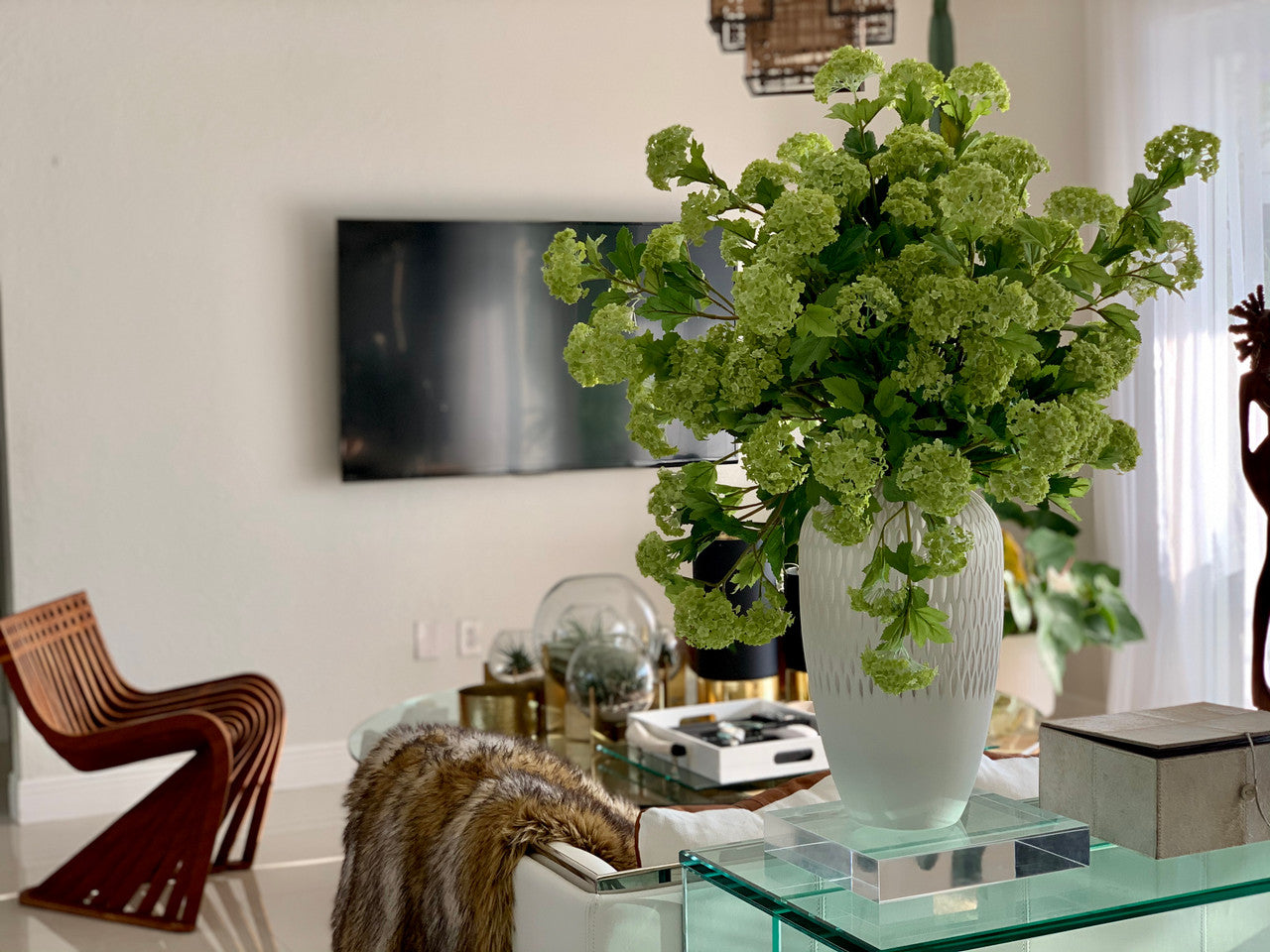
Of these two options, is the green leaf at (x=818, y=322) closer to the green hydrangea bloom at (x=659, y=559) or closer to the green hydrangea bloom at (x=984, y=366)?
the green hydrangea bloom at (x=984, y=366)

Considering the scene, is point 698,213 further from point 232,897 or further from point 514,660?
point 232,897

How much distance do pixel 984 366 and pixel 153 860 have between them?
3111 mm

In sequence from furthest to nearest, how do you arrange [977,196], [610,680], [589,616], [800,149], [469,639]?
[469,639] → [589,616] → [610,680] → [800,149] → [977,196]

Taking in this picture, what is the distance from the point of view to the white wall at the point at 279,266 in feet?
14.7

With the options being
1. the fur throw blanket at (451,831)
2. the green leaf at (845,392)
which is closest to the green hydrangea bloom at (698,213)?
the green leaf at (845,392)

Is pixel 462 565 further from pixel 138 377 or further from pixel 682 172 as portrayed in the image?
pixel 682 172

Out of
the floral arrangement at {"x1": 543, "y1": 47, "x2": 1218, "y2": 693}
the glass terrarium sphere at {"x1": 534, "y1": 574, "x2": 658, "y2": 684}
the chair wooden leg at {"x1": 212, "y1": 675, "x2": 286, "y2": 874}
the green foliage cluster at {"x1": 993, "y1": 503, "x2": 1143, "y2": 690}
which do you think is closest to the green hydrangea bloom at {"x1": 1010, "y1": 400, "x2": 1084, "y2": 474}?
the floral arrangement at {"x1": 543, "y1": 47, "x2": 1218, "y2": 693}

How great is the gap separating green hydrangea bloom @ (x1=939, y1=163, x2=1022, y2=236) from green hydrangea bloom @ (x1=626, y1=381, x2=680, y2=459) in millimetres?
372

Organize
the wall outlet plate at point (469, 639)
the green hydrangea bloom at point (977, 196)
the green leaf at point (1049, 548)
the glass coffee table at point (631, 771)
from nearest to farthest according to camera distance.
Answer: the green hydrangea bloom at point (977, 196), the glass coffee table at point (631, 771), the green leaf at point (1049, 548), the wall outlet plate at point (469, 639)

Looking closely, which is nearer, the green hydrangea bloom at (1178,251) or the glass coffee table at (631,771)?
the green hydrangea bloom at (1178,251)

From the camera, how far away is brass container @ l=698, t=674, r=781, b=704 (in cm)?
331

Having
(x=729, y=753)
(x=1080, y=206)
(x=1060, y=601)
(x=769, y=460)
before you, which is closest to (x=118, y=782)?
(x=729, y=753)

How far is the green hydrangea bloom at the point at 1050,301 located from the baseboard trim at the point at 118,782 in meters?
3.80

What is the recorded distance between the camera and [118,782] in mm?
4598
